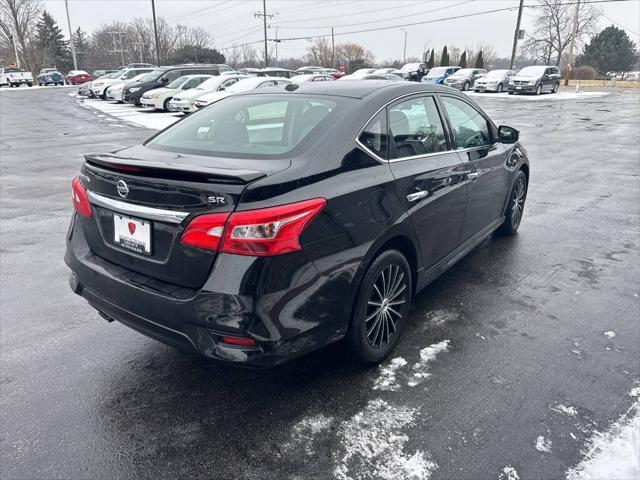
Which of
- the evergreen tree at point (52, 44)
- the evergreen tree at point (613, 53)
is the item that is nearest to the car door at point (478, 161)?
the evergreen tree at point (613, 53)

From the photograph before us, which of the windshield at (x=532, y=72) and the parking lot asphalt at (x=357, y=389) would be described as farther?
the windshield at (x=532, y=72)

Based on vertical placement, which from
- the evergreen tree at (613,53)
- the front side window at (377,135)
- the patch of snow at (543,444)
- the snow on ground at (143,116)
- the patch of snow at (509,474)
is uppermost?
the evergreen tree at (613,53)

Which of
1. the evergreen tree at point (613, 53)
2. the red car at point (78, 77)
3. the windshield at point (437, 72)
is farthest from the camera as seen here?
the evergreen tree at point (613, 53)

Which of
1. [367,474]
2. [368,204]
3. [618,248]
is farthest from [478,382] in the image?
[618,248]

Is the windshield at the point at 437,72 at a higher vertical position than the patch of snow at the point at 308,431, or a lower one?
higher

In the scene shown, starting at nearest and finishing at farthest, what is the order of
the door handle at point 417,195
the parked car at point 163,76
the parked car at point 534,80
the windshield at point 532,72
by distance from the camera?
the door handle at point 417,195 → the parked car at point 163,76 → the parked car at point 534,80 → the windshield at point 532,72

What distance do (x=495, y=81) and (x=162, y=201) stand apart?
35.3m

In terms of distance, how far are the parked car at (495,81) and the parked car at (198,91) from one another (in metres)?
20.7

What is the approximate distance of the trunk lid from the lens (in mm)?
2299

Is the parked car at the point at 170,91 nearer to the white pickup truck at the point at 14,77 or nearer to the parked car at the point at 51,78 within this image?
the parked car at the point at 51,78

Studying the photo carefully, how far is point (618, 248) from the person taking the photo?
525cm

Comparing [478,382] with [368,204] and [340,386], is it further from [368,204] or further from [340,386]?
[368,204]

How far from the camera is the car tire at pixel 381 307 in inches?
111

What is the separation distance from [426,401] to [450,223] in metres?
1.44
